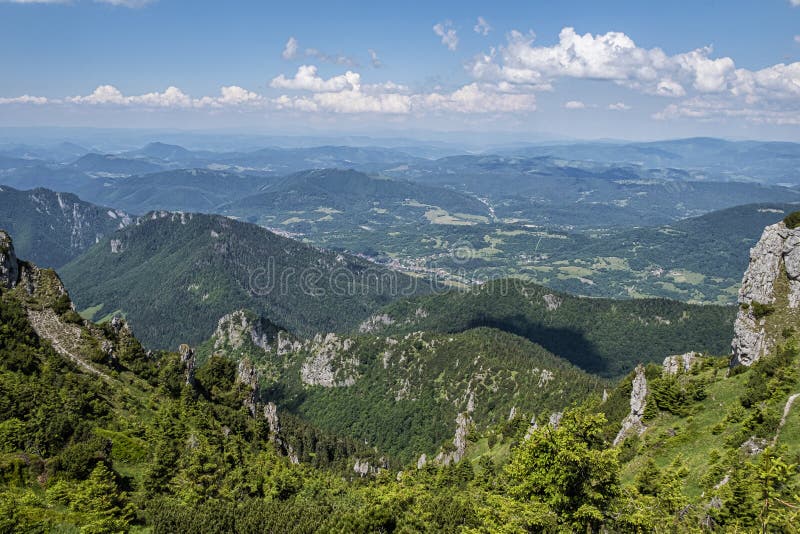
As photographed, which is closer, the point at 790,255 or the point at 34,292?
the point at 790,255

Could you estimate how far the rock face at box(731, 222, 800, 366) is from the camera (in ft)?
256

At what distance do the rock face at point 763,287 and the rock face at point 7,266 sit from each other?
128 metres

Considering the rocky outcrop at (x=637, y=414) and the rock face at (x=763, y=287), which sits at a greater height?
the rock face at (x=763, y=287)

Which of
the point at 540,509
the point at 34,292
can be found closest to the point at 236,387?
the point at 34,292

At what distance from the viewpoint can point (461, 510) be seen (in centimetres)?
4156

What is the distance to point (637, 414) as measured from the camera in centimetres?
8162

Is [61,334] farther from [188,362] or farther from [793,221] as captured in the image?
[793,221]

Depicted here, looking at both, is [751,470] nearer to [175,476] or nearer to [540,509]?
[540,509]

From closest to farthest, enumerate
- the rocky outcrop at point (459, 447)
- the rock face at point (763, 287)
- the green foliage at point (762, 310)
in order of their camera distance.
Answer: the rock face at point (763, 287)
the green foliage at point (762, 310)
the rocky outcrop at point (459, 447)

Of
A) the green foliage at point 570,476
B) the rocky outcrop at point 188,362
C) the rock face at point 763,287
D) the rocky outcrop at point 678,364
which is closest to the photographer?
the green foliage at point 570,476

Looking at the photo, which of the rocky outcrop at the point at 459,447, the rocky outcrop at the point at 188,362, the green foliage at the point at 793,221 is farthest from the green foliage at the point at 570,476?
the rocky outcrop at the point at 459,447

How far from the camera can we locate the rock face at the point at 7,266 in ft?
290

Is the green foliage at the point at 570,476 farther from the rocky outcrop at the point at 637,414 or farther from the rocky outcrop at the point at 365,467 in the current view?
the rocky outcrop at the point at 365,467

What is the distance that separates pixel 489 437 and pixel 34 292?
112 meters
